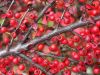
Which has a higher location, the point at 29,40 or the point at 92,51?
the point at 29,40

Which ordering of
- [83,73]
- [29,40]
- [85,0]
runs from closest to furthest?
1. [29,40]
2. [83,73]
3. [85,0]

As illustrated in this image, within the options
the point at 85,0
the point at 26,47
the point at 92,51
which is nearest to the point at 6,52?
the point at 26,47

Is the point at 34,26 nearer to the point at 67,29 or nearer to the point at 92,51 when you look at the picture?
the point at 67,29

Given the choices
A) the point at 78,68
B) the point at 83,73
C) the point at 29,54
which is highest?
the point at 29,54

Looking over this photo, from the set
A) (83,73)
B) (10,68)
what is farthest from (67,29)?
(10,68)

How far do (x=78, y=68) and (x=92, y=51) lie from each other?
200 millimetres

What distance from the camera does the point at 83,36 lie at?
2.30 m

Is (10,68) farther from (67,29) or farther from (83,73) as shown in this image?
(67,29)

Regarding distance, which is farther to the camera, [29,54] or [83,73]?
[83,73]

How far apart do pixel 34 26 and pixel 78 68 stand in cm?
58

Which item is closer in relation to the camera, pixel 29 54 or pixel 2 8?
pixel 29 54

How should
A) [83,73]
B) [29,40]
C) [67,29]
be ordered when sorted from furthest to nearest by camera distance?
[83,73], [29,40], [67,29]

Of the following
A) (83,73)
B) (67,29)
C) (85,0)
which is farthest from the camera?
(85,0)

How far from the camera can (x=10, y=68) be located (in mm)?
2889
